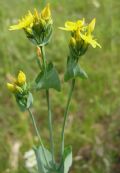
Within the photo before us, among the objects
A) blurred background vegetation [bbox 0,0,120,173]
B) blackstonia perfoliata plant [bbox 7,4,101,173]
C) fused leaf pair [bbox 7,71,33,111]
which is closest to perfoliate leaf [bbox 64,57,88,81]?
blackstonia perfoliata plant [bbox 7,4,101,173]

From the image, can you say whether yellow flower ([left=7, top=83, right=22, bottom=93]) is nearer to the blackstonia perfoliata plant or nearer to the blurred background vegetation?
the blackstonia perfoliata plant

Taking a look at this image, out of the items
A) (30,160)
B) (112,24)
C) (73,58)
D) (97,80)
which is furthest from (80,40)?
(112,24)

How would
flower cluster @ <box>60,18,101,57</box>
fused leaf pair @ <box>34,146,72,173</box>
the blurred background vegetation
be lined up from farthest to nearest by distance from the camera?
the blurred background vegetation
fused leaf pair @ <box>34,146,72,173</box>
flower cluster @ <box>60,18,101,57</box>

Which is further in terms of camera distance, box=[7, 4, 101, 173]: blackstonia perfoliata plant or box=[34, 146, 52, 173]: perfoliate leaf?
box=[34, 146, 52, 173]: perfoliate leaf

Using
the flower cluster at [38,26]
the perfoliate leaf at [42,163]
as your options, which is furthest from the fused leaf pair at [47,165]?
the flower cluster at [38,26]

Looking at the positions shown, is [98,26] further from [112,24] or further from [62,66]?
[62,66]

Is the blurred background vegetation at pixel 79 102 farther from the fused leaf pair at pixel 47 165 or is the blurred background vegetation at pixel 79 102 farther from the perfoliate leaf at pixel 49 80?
the perfoliate leaf at pixel 49 80

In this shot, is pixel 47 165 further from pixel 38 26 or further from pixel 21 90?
pixel 38 26
